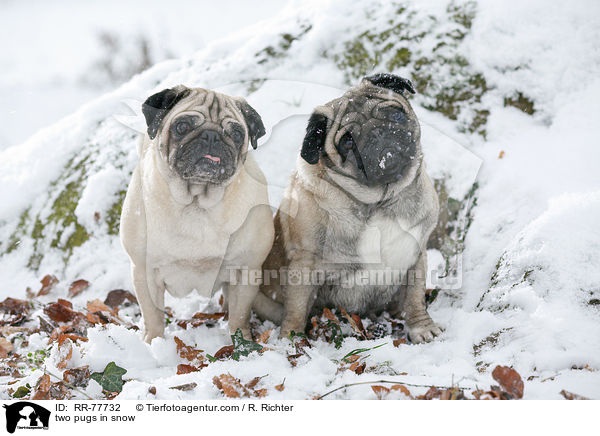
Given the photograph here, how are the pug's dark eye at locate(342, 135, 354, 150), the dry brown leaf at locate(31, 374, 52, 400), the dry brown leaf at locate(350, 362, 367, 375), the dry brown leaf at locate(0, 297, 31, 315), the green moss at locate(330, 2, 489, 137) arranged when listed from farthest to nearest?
the green moss at locate(330, 2, 489, 137) < the dry brown leaf at locate(0, 297, 31, 315) < the pug's dark eye at locate(342, 135, 354, 150) < the dry brown leaf at locate(350, 362, 367, 375) < the dry brown leaf at locate(31, 374, 52, 400)

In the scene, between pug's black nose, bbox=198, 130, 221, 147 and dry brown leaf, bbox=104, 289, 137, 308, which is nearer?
pug's black nose, bbox=198, 130, 221, 147

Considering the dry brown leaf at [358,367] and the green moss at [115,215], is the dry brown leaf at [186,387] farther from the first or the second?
the green moss at [115,215]

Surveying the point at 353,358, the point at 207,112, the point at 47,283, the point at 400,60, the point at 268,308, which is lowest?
the point at 47,283

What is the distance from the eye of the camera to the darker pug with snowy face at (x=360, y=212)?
8.09 feet

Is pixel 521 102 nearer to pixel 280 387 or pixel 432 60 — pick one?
pixel 432 60

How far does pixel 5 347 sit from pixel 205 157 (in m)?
1.73

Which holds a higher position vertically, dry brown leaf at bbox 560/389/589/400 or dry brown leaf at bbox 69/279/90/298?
dry brown leaf at bbox 560/389/589/400

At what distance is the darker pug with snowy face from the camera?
247 centimetres

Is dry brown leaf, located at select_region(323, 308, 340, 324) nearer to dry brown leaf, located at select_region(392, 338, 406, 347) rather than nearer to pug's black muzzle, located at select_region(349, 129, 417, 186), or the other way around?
dry brown leaf, located at select_region(392, 338, 406, 347)

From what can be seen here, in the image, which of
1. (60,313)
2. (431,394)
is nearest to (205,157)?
(431,394)

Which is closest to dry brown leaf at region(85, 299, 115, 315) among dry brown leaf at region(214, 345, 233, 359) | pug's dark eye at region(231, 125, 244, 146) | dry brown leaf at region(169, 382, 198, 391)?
dry brown leaf at region(214, 345, 233, 359)

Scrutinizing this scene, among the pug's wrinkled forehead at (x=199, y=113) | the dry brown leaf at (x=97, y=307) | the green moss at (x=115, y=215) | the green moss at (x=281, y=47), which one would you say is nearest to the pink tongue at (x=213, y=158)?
the pug's wrinkled forehead at (x=199, y=113)
